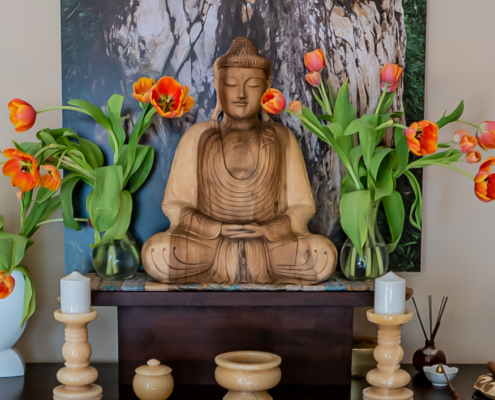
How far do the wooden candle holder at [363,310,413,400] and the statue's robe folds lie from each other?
158 millimetres

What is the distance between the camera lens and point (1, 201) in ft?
4.17

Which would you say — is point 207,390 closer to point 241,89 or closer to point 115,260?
point 115,260

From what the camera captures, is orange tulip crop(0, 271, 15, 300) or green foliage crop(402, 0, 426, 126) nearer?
orange tulip crop(0, 271, 15, 300)

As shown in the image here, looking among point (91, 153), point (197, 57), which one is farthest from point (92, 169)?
point (197, 57)

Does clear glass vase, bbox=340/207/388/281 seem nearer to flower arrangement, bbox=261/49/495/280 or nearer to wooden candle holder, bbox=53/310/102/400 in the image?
flower arrangement, bbox=261/49/495/280

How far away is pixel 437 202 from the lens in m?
1.33

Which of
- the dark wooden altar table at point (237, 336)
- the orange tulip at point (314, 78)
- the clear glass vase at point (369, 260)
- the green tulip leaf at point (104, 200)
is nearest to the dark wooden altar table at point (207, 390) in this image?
the dark wooden altar table at point (237, 336)

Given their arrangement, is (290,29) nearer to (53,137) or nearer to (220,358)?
(53,137)

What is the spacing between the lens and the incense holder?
1.17 metres

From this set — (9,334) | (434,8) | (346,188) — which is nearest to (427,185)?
(346,188)

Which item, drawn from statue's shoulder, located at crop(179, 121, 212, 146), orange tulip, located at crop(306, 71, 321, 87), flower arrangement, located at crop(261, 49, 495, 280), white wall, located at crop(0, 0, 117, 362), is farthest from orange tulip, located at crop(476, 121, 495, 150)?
white wall, located at crop(0, 0, 117, 362)

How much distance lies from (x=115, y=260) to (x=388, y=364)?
1.97 feet

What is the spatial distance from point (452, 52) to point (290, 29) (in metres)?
0.42

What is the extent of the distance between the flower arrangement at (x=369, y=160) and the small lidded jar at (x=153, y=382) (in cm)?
44
